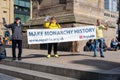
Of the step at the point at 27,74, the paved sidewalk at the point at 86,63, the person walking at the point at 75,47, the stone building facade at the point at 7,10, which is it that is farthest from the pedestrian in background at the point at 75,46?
the stone building facade at the point at 7,10

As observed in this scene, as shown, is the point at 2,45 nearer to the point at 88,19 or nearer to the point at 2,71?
the point at 2,71

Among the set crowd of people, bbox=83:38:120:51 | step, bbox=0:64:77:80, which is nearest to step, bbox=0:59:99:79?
step, bbox=0:64:77:80

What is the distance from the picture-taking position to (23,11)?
6838 centimetres

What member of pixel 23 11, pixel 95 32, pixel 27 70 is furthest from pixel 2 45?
pixel 23 11

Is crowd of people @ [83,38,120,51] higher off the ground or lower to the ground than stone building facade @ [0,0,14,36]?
lower

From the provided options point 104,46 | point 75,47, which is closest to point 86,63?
point 75,47

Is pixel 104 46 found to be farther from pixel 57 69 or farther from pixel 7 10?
pixel 7 10

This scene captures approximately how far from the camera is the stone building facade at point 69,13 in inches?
530

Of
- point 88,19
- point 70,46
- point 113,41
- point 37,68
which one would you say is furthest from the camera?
point 113,41

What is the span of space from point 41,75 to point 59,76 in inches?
22.1

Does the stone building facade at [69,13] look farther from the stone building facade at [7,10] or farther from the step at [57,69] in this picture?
the stone building facade at [7,10]

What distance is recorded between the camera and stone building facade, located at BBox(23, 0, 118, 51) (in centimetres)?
1347

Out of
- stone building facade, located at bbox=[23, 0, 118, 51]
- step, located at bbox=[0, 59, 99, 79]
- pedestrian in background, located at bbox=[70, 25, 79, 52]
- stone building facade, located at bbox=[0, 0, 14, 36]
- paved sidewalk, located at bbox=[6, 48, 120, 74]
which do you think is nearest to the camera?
step, located at bbox=[0, 59, 99, 79]

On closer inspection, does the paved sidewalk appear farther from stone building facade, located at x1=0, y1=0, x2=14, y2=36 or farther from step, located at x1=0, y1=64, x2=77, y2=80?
stone building facade, located at x1=0, y1=0, x2=14, y2=36
